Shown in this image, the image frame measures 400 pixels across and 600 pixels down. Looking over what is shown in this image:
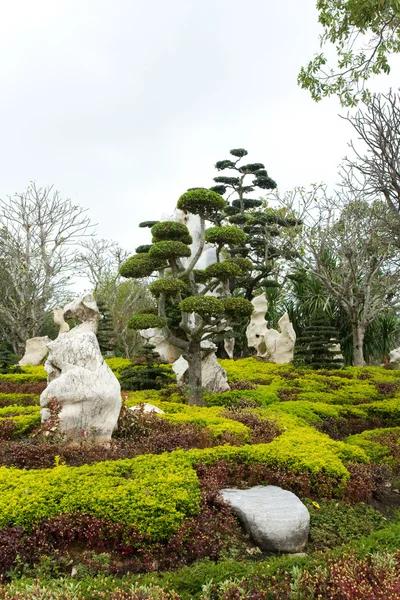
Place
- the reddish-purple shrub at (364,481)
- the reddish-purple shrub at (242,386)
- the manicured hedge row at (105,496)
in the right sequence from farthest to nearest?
the reddish-purple shrub at (242,386), the reddish-purple shrub at (364,481), the manicured hedge row at (105,496)

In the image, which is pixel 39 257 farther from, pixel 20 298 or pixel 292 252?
pixel 292 252

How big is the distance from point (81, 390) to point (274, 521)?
8.61 feet

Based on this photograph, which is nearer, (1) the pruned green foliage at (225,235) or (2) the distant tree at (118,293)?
(1) the pruned green foliage at (225,235)

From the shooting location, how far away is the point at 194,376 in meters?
9.30

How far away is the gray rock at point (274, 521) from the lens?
4258mm

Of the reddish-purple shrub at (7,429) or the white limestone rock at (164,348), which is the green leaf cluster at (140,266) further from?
the white limestone rock at (164,348)

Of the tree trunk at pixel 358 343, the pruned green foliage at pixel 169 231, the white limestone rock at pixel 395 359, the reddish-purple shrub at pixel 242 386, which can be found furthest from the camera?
the white limestone rock at pixel 395 359

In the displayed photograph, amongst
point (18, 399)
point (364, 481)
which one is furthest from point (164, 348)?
point (364, 481)

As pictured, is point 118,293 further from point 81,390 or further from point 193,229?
point 81,390

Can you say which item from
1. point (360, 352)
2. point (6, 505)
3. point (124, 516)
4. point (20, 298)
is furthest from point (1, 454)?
point (20, 298)

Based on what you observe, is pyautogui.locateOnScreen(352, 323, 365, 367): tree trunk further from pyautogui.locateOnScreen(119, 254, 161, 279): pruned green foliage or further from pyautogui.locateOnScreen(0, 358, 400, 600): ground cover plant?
pyautogui.locateOnScreen(0, 358, 400, 600): ground cover plant

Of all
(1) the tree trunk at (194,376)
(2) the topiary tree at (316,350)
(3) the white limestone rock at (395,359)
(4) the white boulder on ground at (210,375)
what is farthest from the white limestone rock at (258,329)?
(1) the tree trunk at (194,376)

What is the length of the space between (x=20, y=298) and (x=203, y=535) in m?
19.7

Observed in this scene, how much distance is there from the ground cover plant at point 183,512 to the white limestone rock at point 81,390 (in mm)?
258
